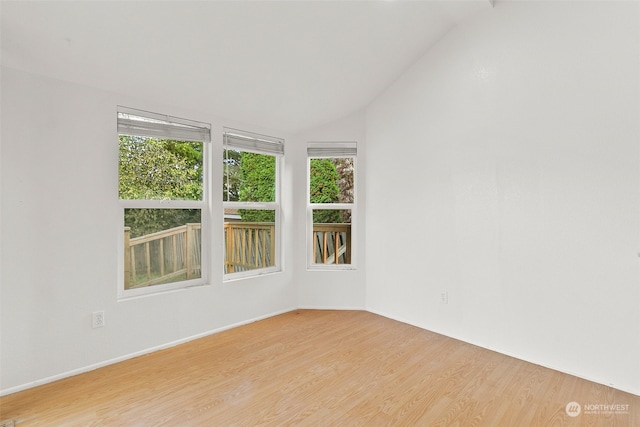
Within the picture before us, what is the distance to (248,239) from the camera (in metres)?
3.68

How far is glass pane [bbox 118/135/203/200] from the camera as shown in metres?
2.74

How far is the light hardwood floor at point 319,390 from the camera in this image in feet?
6.24

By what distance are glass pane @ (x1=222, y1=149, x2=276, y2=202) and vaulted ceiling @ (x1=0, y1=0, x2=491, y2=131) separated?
39 centimetres

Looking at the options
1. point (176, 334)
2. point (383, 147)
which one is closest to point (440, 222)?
point (383, 147)

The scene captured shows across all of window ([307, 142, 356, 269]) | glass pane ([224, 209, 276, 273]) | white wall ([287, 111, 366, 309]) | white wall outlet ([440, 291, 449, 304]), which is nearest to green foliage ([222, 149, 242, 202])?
glass pane ([224, 209, 276, 273])

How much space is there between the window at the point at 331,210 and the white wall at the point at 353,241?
9cm

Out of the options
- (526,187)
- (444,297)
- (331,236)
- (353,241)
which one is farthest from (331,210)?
(526,187)

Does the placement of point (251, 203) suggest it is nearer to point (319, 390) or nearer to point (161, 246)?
point (161, 246)

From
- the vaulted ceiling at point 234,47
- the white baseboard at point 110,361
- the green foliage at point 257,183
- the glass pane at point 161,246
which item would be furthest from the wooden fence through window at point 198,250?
the vaulted ceiling at point 234,47

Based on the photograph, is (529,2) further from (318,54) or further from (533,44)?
(318,54)

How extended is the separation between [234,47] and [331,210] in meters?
2.12

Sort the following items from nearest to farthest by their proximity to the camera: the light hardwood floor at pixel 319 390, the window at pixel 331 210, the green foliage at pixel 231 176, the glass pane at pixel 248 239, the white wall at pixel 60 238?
the light hardwood floor at pixel 319 390 → the white wall at pixel 60 238 → the green foliage at pixel 231 176 → the glass pane at pixel 248 239 → the window at pixel 331 210

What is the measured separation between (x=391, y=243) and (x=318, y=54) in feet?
6.65

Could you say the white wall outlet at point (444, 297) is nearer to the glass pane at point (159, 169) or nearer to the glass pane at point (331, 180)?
the glass pane at point (331, 180)
